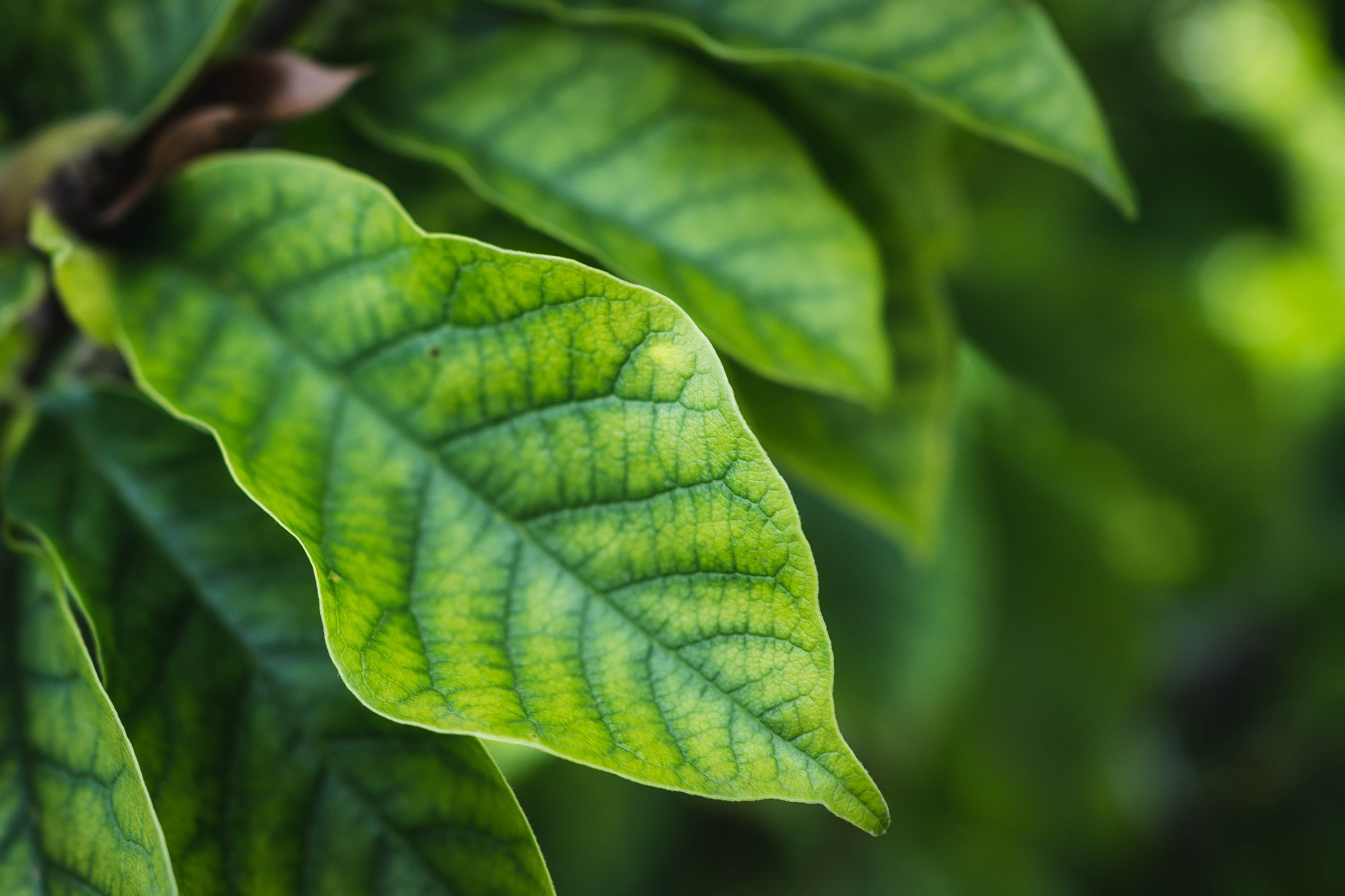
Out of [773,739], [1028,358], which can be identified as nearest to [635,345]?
[773,739]

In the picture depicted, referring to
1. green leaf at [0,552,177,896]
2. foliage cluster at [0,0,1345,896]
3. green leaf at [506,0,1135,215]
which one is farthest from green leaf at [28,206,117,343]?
green leaf at [506,0,1135,215]

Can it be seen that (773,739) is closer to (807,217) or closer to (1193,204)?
(807,217)

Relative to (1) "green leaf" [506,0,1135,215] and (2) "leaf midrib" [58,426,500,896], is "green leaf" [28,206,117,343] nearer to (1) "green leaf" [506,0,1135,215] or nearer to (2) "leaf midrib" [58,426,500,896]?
(2) "leaf midrib" [58,426,500,896]

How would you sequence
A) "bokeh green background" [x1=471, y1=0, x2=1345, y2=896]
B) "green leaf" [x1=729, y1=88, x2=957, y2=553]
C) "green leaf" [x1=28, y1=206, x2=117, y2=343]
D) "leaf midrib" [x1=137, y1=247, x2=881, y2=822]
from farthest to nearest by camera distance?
1. "bokeh green background" [x1=471, y1=0, x2=1345, y2=896]
2. "green leaf" [x1=729, y1=88, x2=957, y2=553]
3. "green leaf" [x1=28, y1=206, x2=117, y2=343]
4. "leaf midrib" [x1=137, y1=247, x2=881, y2=822]

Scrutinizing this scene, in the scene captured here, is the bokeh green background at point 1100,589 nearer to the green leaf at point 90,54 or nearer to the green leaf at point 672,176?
the green leaf at point 672,176

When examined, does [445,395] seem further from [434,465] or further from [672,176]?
[672,176]

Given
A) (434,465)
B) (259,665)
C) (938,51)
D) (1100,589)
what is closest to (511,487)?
(434,465)
